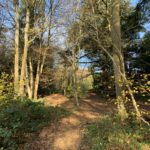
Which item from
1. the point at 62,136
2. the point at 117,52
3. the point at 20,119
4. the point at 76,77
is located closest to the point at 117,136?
the point at 62,136

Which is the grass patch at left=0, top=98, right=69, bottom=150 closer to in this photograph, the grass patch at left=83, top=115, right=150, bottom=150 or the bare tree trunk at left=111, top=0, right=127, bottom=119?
the grass patch at left=83, top=115, right=150, bottom=150

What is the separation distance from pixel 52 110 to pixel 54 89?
52.0 feet

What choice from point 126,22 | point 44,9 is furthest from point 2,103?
point 126,22

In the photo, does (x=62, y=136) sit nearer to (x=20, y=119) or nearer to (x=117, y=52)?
(x=20, y=119)

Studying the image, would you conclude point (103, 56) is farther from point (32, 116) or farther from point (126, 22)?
point (32, 116)

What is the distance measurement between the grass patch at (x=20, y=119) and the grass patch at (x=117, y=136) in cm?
184

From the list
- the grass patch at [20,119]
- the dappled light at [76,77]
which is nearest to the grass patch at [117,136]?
the dappled light at [76,77]

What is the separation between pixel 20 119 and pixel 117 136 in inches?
129

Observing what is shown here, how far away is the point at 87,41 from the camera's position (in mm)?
22609

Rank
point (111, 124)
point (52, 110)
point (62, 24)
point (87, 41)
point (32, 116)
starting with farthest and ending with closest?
point (87, 41), point (62, 24), point (52, 110), point (32, 116), point (111, 124)

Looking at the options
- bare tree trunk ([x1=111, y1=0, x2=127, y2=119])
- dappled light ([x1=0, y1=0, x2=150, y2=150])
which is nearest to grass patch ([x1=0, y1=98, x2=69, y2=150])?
dappled light ([x1=0, y1=0, x2=150, y2=150])

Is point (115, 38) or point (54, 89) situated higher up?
point (115, 38)

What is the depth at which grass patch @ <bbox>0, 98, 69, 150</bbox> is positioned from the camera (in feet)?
27.4

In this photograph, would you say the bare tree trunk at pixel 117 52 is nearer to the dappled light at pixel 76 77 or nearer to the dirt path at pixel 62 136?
the dappled light at pixel 76 77
